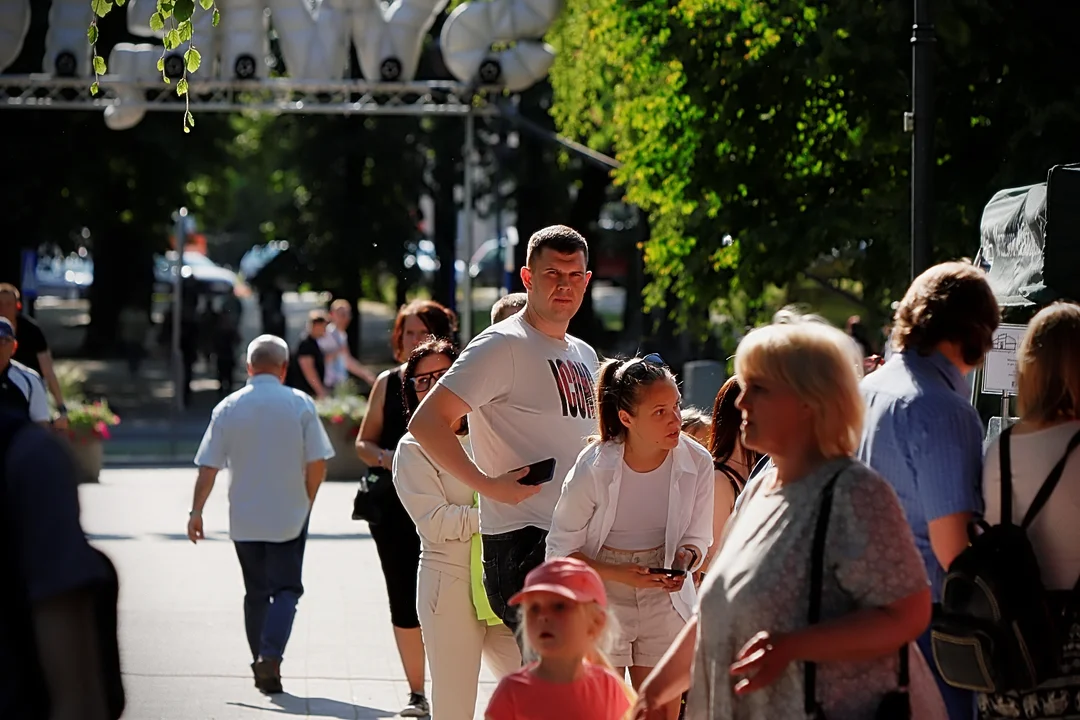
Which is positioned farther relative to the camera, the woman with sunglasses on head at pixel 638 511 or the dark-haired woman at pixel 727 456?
the dark-haired woman at pixel 727 456

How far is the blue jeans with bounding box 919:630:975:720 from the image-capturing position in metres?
4.36

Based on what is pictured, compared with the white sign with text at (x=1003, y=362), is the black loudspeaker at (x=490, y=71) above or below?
above

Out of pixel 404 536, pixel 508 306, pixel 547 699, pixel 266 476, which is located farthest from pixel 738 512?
pixel 266 476

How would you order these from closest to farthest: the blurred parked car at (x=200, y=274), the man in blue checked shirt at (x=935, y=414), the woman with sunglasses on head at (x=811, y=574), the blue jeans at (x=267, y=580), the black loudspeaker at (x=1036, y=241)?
the woman with sunglasses on head at (x=811, y=574)
the man in blue checked shirt at (x=935, y=414)
the black loudspeaker at (x=1036, y=241)
the blue jeans at (x=267, y=580)
the blurred parked car at (x=200, y=274)

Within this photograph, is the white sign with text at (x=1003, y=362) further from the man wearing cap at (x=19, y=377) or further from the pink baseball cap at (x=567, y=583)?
the man wearing cap at (x=19, y=377)

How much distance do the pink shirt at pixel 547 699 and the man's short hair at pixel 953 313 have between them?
3.79ft

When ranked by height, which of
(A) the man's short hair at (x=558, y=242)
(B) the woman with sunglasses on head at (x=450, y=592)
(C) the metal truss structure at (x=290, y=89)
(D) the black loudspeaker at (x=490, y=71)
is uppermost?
(D) the black loudspeaker at (x=490, y=71)

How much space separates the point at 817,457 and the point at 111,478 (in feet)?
63.0

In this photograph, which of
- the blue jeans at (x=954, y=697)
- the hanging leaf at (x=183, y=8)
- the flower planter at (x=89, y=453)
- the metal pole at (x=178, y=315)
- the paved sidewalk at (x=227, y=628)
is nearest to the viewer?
the blue jeans at (x=954, y=697)

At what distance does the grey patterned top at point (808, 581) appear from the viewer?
3424 millimetres

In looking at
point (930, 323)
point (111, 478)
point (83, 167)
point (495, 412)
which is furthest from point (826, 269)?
point (83, 167)

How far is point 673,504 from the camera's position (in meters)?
5.46

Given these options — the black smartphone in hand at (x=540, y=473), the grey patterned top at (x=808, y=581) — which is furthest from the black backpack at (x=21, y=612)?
the black smartphone in hand at (x=540, y=473)

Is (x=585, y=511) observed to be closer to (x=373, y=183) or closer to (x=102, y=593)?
(x=102, y=593)
